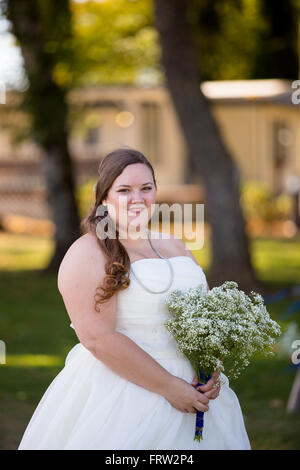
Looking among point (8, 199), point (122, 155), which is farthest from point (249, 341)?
point (8, 199)

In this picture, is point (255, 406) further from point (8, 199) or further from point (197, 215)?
point (8, 199)

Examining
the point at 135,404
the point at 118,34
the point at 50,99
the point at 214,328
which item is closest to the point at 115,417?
the point at 135,404

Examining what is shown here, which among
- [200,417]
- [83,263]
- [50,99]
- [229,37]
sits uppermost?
[229,37]

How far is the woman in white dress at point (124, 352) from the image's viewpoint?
324cm

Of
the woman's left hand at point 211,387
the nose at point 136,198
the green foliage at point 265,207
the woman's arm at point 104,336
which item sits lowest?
the green foliage at point 265,207

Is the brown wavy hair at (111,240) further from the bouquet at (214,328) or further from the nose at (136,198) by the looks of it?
the bouquet at (214,328)

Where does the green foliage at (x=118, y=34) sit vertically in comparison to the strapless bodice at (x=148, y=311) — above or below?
above

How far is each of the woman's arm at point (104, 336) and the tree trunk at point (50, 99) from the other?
32.9 feet

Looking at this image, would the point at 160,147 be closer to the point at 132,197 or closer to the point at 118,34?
the point at 118,34

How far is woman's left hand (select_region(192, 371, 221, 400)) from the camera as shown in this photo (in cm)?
333

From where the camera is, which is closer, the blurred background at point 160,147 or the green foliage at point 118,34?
the blurred background at point 160,147

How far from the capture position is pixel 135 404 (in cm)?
332

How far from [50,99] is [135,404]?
10228 mm

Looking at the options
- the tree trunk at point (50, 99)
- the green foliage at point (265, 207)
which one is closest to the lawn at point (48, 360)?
the tree trunk at point (50, 99)
